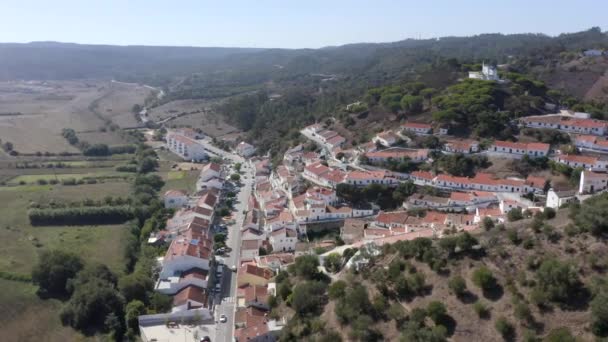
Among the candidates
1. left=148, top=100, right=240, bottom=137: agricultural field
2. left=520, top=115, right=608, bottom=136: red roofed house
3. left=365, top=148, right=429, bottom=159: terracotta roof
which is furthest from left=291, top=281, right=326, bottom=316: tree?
left=148, top=100, right=240, bottom=137: agricultural field

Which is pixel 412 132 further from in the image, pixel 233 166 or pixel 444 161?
pixel 233 166

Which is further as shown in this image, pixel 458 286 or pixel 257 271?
pixel 257 271

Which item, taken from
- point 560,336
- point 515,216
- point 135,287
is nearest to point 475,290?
point 560,336

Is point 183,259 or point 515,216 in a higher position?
point 515,216

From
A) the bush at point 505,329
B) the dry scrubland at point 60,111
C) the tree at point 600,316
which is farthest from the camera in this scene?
the dry scrubland at point 60,111

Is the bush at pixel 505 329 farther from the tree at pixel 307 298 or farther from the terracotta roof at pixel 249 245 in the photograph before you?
the terracotta roof at pixel 249 245

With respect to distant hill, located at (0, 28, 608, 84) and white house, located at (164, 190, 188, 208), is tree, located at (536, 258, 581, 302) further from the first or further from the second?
distant hill, located at (0, 28, 608, 84)

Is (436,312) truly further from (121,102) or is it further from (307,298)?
(121,102)

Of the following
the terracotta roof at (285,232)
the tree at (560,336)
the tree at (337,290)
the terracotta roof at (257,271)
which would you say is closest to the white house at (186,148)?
the terracotta roof at (285,232)
